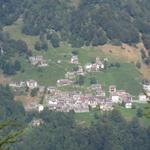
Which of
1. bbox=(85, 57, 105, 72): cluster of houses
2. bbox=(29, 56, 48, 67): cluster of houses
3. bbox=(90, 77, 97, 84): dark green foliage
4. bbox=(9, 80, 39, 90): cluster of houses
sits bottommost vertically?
bbox=(9, 80, 39, 90): cluster of houses

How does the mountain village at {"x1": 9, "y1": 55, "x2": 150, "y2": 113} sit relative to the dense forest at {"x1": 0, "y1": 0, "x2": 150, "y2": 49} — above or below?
below

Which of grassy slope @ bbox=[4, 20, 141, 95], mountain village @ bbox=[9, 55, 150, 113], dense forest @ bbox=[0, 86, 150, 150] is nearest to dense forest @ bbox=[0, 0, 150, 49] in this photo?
grassy slope @ bbox=[4, 20, 141, 95]

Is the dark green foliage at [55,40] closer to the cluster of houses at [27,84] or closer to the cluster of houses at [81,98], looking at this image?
the cluster of houses at [81,98]

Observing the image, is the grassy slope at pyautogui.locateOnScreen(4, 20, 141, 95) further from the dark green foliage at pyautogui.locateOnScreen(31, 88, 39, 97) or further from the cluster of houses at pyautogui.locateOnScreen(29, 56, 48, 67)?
the dark green foliage at pyautogui.locateOnScreen(31, 88, 39, 97)

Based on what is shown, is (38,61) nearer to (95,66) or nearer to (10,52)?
(10,52)

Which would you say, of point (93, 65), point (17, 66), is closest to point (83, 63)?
point (93, 65)

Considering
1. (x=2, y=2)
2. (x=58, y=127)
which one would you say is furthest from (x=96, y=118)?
(x=2, y=2)
